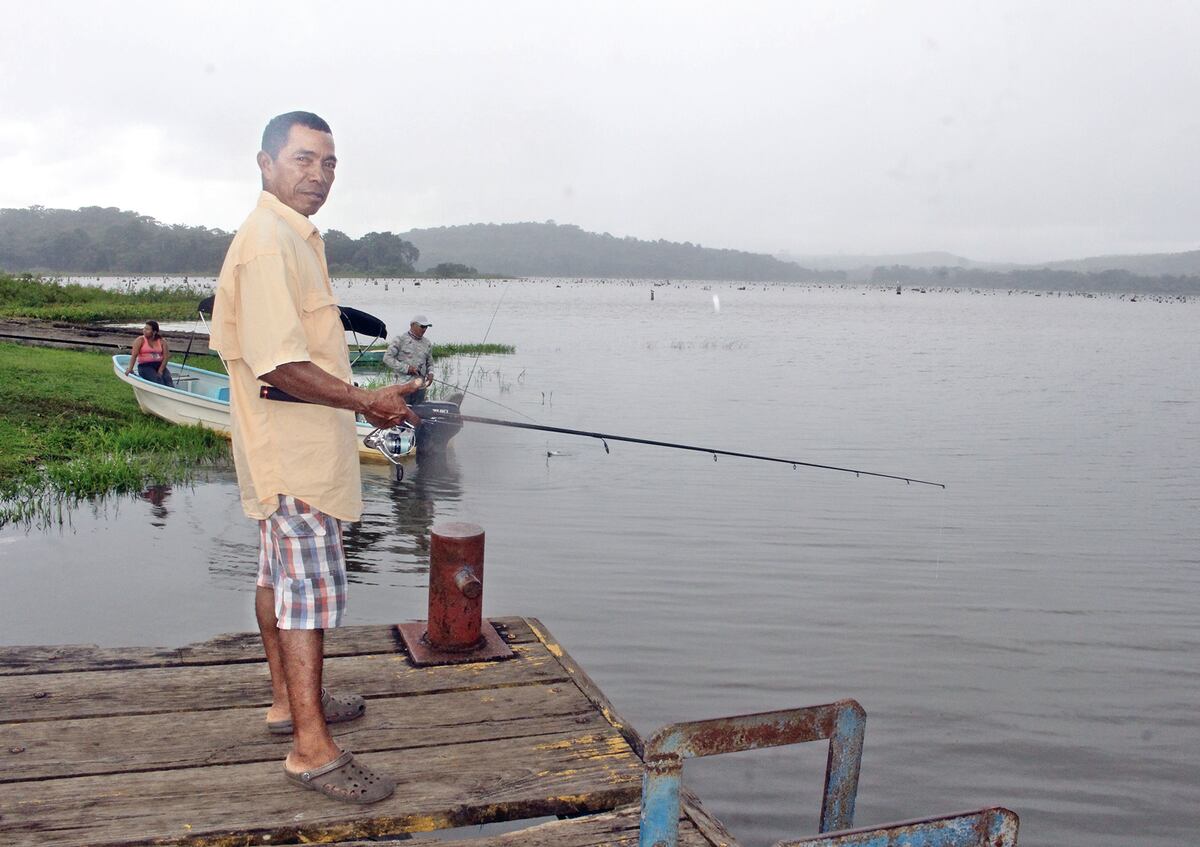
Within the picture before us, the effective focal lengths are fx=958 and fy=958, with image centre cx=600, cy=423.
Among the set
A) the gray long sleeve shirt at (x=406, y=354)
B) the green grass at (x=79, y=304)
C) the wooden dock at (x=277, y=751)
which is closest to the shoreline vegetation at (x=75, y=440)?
the gray long sleeve shirt at (x=406, y=354)

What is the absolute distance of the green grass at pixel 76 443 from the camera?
11805 mm

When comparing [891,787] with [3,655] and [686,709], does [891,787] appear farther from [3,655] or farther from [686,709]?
[3,655]

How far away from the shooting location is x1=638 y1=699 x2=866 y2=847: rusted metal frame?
276cm

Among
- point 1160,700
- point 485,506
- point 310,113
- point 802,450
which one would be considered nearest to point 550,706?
point 310,113

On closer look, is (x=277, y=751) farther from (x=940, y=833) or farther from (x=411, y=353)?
(x=411, y=353)

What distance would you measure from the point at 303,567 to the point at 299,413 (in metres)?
0.56

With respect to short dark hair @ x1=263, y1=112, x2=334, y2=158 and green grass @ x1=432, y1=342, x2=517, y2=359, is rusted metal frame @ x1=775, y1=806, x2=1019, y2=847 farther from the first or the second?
green grass @ x1=432, y1=342, x2=517, y2=359

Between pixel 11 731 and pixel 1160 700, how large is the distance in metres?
7.61

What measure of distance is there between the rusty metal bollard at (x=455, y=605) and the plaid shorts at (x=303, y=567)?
4.44 feet

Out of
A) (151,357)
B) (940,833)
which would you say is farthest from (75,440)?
(940,833)

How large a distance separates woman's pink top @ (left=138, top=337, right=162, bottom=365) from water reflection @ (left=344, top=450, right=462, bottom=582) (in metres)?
4.33

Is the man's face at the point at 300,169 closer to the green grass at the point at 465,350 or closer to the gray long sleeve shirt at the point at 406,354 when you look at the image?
the gray long sleeve shirt at the point at 406,354

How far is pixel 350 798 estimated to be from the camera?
3.42m

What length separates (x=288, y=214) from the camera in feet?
11.2
